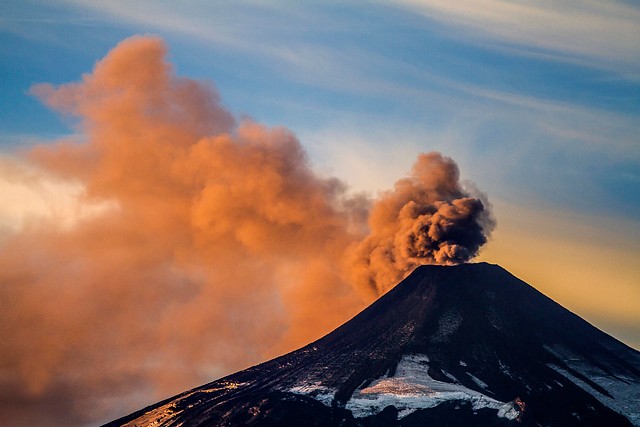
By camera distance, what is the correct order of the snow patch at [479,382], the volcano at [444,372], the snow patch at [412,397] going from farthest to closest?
the snow patch at [479,382] → the volcano at [444,372] → the snow patch at [412,397]

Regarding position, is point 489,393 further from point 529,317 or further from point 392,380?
point 529,317

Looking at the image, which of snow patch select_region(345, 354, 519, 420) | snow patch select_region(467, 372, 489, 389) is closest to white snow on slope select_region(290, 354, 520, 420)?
snow patch select_region(345, 354, 519, 420)

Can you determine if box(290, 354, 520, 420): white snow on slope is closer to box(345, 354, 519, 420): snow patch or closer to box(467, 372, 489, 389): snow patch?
box(345, 354, 519, 420): snow patch

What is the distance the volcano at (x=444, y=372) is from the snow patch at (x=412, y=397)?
0.32 ft

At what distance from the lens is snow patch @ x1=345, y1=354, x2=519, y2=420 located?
251ft

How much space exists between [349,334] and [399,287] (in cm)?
1088

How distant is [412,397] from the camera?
77.5 metres

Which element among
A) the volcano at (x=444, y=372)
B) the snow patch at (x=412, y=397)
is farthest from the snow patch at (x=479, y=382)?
the snow patch at (x=412, y=397)

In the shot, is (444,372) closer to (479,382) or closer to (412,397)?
(479,382)

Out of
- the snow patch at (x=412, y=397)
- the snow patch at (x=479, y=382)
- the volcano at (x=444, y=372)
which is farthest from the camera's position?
the snow patch at (x=479, y=382)

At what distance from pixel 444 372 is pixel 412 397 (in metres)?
8.30

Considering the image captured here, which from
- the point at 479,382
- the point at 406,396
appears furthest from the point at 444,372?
the point at 406,396

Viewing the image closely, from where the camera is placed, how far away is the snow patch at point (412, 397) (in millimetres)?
76500

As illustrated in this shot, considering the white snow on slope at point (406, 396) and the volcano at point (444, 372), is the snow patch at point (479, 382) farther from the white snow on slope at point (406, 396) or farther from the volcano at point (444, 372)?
the white snow on slope at point (406, 396)
